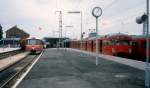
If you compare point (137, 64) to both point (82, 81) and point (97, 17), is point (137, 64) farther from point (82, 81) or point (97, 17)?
point (82, 81)

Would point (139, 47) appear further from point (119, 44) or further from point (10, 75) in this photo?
point (10, 75)

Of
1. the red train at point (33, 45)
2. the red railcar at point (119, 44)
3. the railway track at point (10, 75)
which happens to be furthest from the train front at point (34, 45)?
the railway track at point (10, 75)

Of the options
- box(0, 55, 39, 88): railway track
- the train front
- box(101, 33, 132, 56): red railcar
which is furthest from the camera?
the train front

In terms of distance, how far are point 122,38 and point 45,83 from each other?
22.0 metres

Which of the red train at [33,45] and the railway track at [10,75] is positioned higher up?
the red train at [33,45]

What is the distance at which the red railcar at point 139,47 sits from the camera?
30594 mm

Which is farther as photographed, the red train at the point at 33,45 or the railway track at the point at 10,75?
the red train at the point at 33,45

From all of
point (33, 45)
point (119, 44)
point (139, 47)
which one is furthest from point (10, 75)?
point (33, 45)

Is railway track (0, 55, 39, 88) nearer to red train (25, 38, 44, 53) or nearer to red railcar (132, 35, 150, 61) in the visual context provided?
red railcar (132, 35, 150, 61)

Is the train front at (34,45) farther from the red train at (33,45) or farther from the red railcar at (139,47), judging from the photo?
the red railcar at (139,47)

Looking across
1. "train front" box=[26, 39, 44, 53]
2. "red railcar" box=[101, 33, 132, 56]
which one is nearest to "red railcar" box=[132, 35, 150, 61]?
"red railcar" box=[101, 33, 132, 56]

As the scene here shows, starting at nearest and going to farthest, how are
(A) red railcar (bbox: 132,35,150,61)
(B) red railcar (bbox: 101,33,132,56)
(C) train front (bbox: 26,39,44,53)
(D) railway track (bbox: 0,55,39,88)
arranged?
(D) railway track (bbox: 0,55,39,88), (A) red railcar (bbox: 132,35,150,61), (B) red railcar (bbox: 101,33,132,56), (C) train front (bbox: 26,39,44,53)

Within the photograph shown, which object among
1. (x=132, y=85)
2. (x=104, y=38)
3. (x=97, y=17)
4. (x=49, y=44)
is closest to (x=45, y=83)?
(x=132, y=85)

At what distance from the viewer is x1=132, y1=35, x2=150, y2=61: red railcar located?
30.6 metres
